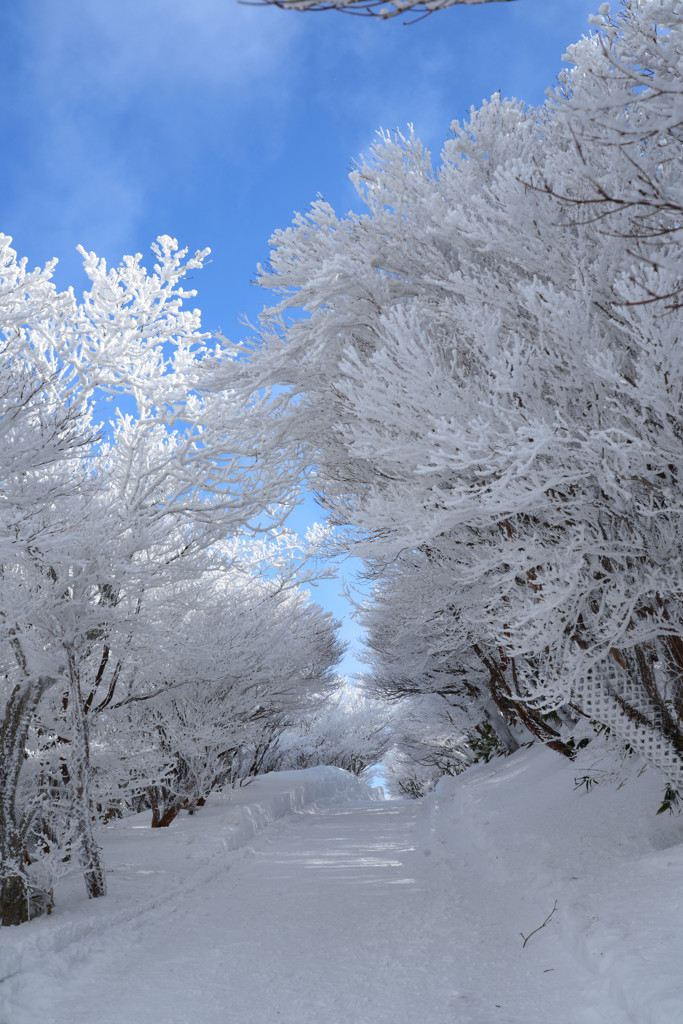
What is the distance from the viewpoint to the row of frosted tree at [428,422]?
4.50 m

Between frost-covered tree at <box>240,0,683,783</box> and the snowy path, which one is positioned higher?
frost-covered tree at <box>240,0,683,783</box>

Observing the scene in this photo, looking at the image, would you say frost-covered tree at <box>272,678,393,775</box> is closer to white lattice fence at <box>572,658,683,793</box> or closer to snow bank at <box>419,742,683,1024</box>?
snow bank at <box>419,742,683,1024</box>

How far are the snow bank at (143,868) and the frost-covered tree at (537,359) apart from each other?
3845 mm

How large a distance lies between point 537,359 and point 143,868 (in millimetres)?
7371

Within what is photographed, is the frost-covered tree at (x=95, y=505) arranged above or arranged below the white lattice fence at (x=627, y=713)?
above

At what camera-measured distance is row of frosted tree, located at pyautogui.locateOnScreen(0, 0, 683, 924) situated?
14.8ft

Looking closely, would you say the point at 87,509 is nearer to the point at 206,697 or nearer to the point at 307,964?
the point at 307,964

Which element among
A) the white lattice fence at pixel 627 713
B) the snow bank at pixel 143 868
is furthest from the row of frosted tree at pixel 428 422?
the snow bank at pixel 143 868

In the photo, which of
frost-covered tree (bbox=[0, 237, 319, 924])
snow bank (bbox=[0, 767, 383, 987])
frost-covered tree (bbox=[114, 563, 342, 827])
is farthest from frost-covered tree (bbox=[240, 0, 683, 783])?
frost-covered tree (bbox=[114, 563, 342, 827])

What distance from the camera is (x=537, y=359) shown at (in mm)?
4855

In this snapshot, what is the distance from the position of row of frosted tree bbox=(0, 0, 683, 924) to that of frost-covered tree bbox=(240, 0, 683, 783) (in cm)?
3

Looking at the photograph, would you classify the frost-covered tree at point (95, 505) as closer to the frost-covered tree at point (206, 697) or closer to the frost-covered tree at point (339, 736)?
the frost-covered tree at point (206, 697)

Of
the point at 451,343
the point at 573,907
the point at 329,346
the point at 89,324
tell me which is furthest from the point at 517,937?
the point at 89,324

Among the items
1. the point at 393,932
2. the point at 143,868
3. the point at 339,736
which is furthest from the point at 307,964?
the point at 339,736
